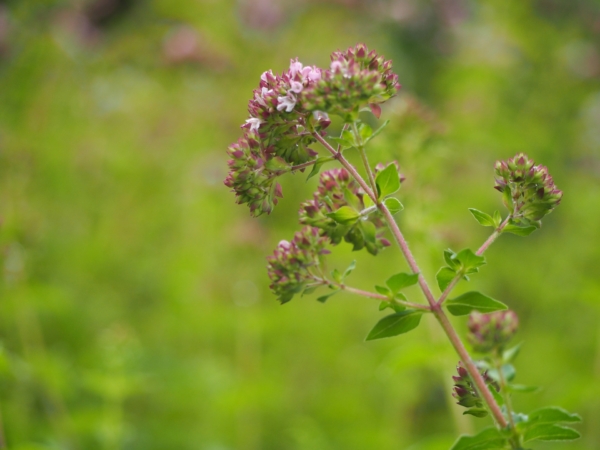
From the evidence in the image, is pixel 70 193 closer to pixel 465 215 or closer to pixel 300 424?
pixel 300 424

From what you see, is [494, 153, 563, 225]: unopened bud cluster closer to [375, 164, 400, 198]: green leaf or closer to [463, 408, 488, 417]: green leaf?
[375, 164, 400, 198]: green leaf

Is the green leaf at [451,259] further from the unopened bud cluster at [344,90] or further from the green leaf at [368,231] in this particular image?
the unopened bud cluster at [344,90]

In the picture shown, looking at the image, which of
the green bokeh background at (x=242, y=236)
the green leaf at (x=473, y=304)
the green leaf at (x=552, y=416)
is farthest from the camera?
the green bokeh background at (x=242, y=236)

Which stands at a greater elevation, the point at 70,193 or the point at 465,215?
the point at 70,193

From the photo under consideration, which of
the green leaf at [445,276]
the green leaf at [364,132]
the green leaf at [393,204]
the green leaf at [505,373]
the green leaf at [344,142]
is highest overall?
the green leaf at [364,132]

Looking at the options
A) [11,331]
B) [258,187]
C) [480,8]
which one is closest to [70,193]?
[11,331]

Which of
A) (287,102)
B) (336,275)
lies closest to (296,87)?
(287,102)

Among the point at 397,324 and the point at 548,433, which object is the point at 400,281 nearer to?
the point at 397,324

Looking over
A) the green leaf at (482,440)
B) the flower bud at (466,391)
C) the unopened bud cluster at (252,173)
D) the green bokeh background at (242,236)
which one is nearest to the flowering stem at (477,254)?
the flower bud at (466,391)

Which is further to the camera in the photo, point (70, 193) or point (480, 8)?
point (480, 8)
